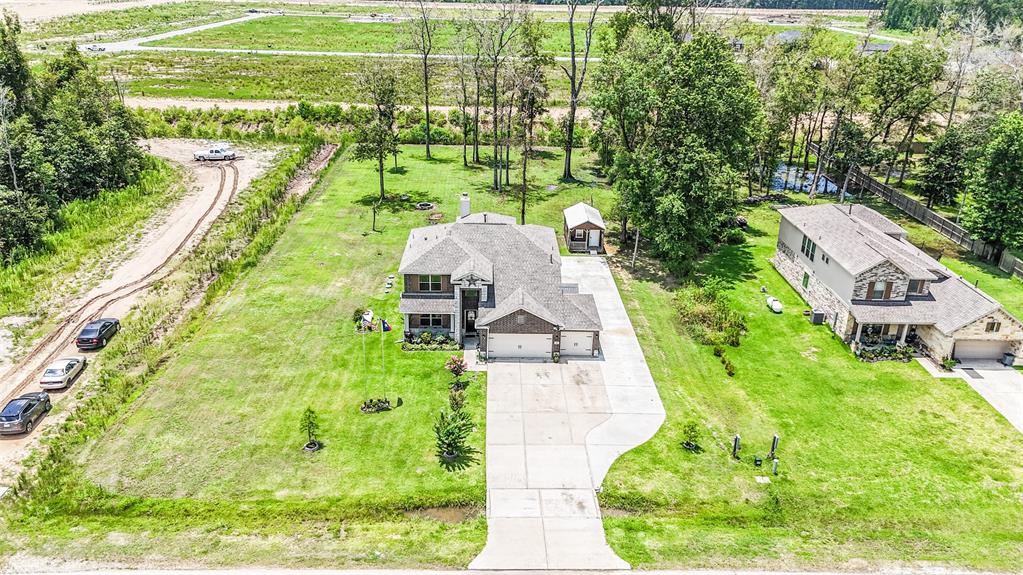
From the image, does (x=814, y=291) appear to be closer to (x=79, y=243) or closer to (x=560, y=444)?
(x=560, y=444)

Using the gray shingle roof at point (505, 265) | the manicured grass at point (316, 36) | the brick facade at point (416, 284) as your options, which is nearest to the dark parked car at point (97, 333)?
the gray shingle roof at point (505, 265)

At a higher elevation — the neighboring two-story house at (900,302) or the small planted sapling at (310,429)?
the neighboring two-story house at (900,302)

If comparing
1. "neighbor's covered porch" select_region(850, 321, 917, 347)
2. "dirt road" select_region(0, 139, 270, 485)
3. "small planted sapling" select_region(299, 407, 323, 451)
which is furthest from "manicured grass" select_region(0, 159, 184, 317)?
"neighbor's covered porch" select_region(850, 321, 917, 347)

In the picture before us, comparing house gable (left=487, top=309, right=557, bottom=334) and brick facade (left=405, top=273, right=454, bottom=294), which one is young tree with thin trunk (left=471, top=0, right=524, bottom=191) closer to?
brick facade (left=405, top=273, right=454, bottom=294)

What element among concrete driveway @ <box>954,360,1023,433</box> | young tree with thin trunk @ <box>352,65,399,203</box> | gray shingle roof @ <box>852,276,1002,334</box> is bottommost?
concrete driveway @ <box>954,360,1023,433</box>

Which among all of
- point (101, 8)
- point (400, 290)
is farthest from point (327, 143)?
point (101, 8)

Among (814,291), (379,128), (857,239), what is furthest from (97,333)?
(857,239)

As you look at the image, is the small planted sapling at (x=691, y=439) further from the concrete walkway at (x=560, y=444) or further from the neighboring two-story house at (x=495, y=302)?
the neighboring two-story house at (x=495, y=302)
